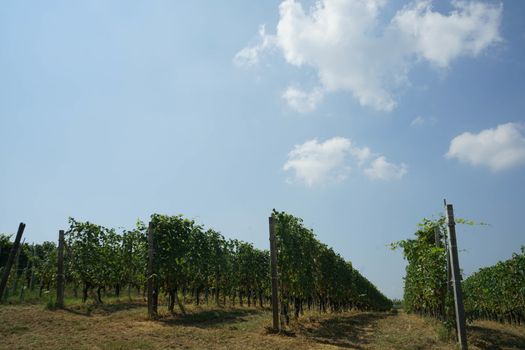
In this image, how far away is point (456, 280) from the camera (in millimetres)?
10773

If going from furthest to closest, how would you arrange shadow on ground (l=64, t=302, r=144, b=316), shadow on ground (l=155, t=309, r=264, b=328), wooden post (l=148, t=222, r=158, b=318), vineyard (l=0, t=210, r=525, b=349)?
1. shadow on ground (l=64, t=302, r=144, b=316)
2. wooden post (l=148, t=222, r=158, b=318)
3. shadow on ground (l=155, t=309, r=264, b=328)
4. vineyard (l=0, t=210, r=525, b=349)

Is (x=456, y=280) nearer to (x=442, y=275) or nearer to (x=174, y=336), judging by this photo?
(x=442, y=275)

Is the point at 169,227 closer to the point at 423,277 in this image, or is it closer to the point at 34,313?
the point at 34,313

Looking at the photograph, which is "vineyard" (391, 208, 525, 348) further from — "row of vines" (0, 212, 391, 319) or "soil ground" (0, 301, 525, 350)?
"row of vines" (0, 212, 391, 319)

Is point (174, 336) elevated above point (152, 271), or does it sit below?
below

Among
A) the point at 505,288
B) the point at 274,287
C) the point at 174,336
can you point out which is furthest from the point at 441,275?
the point at 505,288

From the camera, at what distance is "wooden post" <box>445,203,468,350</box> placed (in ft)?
35.0

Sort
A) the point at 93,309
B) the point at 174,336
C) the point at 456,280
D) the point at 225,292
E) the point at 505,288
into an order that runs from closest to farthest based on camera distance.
→ the point at 456,280 < the point at 174,336 < the point at 93,309 < the point at 505,288 < the point at 225,292

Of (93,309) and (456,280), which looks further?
(93,309)

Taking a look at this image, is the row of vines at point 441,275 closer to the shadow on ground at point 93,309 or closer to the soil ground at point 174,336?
the soil ground at point 174,336

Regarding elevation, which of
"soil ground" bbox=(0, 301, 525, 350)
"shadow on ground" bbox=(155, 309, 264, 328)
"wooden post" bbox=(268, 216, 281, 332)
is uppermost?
"wooden post" bbox=(268, 216, 281, 332)

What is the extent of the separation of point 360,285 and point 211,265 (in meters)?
28.2

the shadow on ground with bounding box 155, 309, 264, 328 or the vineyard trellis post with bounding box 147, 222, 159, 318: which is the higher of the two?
the vineyard trellis post with bounding box 147, 222, 159, 318

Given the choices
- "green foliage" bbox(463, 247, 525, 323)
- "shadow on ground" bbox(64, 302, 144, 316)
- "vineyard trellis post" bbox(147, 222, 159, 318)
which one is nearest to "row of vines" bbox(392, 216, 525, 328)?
"green foliage" bbox(463, 247, 525, 323)
